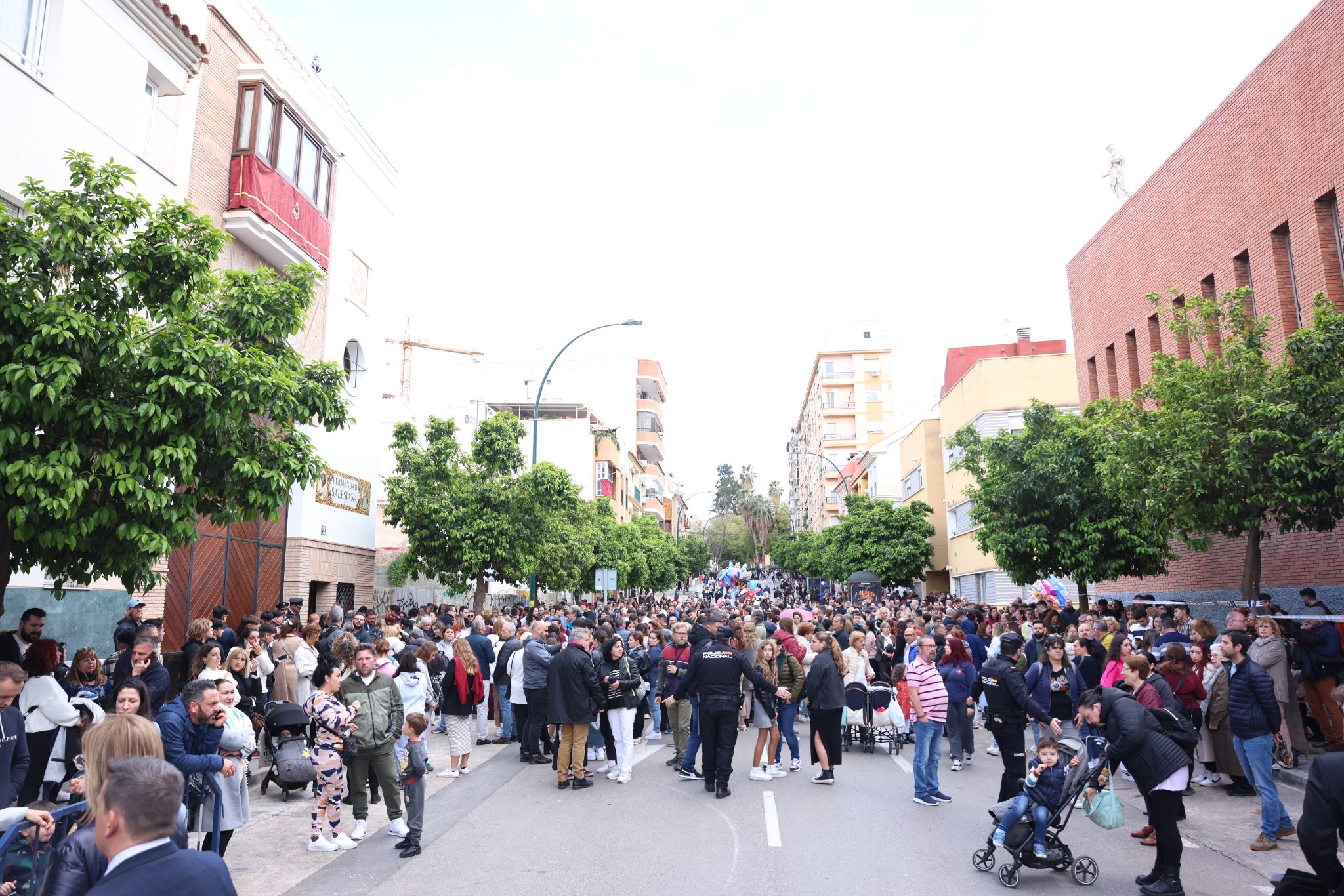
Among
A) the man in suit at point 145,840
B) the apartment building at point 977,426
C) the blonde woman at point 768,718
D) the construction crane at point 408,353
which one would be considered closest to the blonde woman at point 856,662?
the blonde woman at point 768,718

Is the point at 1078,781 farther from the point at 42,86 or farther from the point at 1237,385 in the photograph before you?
the point at 42,86

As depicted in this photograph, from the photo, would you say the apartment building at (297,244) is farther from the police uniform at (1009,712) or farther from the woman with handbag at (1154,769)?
the woman with handbag at (1154,769)

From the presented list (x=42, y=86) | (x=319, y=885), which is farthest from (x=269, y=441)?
(x=42, y=86)

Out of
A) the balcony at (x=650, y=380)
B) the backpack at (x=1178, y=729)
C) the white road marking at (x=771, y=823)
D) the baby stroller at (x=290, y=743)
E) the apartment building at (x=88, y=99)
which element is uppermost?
the balcony at (x=650, y=380)

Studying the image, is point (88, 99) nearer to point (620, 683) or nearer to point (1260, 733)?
point (620, 683)

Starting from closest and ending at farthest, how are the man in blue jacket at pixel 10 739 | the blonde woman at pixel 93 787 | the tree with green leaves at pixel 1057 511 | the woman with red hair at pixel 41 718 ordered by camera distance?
the blonde woman at pixel 93 787
the man in blue jacket at pixel 10 739
the woman with red hair at pixel 41 718
the tree with green leaves at pixel 1057 511

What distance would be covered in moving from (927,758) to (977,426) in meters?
26.9

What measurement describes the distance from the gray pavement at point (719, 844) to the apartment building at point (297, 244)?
23.1 ft

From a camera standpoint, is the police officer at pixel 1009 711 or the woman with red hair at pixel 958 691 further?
the woman with red hair at pixel 958 691

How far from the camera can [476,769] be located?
11.9m

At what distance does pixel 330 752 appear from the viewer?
791 centimetres

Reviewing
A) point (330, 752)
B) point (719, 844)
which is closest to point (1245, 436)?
point (719, 844)

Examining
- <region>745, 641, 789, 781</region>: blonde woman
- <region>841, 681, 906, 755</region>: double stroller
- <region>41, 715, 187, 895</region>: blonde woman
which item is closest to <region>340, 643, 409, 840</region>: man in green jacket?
<region>41, 715, 187, 895</region>: blonde woman

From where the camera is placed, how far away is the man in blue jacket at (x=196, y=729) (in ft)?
20.0
